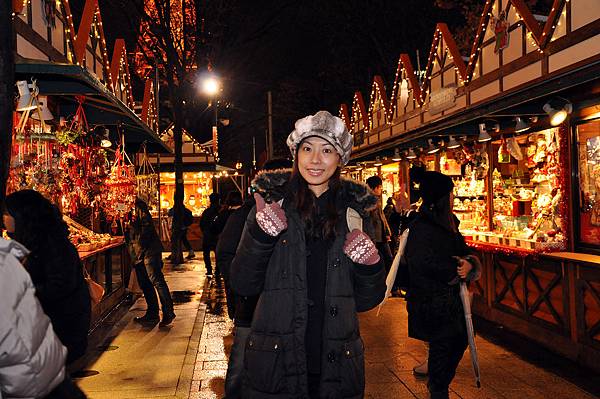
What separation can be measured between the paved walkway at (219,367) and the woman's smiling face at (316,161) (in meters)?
3.55

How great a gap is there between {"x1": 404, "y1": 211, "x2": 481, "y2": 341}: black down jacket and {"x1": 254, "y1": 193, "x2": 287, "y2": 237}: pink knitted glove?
99.3 inches

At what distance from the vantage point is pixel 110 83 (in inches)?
527

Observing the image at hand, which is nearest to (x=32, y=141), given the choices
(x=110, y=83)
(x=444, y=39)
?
(x=110, y=83)

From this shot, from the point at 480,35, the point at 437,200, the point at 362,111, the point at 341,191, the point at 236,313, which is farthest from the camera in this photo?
the point at 362,111

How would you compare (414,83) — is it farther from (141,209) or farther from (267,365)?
(267,365)

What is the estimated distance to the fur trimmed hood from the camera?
3387mm

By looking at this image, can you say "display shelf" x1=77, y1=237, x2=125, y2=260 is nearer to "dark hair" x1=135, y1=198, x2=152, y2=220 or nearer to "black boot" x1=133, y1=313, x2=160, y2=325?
"dark hair" x1=135, y1=198, x2=152, y2=220

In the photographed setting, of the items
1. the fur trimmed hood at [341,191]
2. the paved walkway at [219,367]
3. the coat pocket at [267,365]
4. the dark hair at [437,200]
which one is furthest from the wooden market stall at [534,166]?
the coat pocket at [267,365]

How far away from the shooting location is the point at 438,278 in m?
5.33

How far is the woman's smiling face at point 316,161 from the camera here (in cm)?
340

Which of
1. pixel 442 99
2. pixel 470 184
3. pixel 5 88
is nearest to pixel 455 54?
pixel 442 99

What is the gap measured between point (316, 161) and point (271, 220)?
484mm

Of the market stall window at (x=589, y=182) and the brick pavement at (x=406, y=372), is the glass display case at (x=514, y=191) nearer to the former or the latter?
the market stall window at (x=589, y=182)

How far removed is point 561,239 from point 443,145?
210 inches
